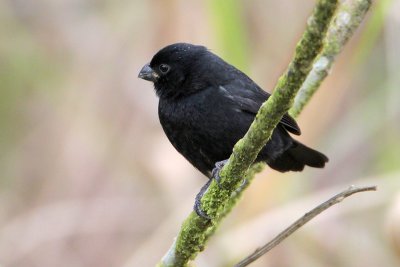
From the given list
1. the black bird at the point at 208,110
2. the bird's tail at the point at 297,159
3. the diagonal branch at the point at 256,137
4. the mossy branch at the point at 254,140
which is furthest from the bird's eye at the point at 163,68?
the diagonal branch at the point at 256,137

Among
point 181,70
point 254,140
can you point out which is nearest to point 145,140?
point 181,70

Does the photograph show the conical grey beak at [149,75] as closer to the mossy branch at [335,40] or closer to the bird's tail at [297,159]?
the bird's tail at [297,159]

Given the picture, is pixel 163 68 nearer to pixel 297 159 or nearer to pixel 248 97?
pixel 248 97

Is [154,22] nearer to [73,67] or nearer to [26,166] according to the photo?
[73,67]

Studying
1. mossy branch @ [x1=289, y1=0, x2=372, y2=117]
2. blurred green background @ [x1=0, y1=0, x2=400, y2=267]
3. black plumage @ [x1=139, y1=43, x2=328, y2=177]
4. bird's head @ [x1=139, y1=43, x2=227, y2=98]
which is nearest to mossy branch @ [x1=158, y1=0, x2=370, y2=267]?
black plumage @ [x1=139, y1=43, x2=328, y2=177]

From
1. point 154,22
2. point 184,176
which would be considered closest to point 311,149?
point 184,176
